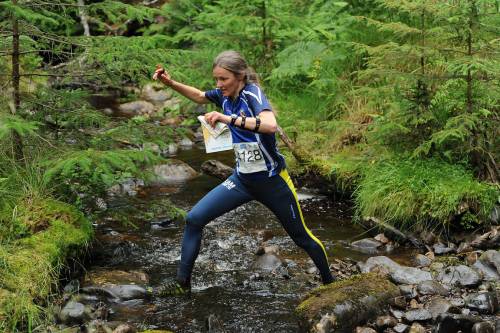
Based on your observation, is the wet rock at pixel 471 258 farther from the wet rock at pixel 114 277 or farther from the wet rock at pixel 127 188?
the wet rock at pixel 127 188

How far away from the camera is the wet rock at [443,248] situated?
750 centimetres

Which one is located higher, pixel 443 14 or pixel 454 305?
pixel 443 14

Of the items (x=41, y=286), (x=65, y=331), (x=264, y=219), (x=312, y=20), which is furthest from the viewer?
(x=312, y=20)

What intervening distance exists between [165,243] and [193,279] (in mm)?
1233

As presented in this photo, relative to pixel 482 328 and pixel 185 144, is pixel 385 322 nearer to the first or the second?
pixel 482 328

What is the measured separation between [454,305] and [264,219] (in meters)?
3.68

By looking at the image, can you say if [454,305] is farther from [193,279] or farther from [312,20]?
[312,20]

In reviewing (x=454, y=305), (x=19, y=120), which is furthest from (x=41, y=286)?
(x=454, y=305)

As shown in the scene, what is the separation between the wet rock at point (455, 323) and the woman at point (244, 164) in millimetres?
1205

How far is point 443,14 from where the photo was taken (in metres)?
7.65

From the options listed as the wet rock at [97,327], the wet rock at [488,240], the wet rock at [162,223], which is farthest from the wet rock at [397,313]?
the wet rock at [162,223]

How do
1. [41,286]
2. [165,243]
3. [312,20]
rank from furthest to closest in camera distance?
[312,20] < [165,243] < [41,286]

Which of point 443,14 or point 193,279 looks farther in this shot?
point 443,14

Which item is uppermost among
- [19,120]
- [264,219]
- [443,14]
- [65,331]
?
[443,14]
